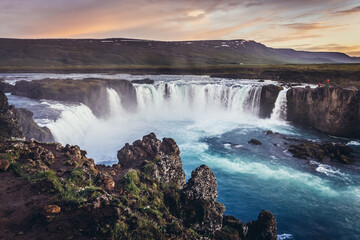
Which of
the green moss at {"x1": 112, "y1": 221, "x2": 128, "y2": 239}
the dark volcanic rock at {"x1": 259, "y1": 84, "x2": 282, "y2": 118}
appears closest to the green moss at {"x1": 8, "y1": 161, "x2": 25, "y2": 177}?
the green moss at {"x1": 112, "y1": 221, "x2": 128, "y2": 239}

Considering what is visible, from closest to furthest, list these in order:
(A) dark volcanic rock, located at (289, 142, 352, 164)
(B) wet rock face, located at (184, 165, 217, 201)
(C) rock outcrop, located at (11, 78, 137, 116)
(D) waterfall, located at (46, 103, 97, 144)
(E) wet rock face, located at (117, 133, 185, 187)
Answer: (B) wet rock face, located at (184, 165, 217, 201) → (E) wet rock face, located at (117, 133, 185, 187) → (D) waterfall, located at (46, 103, 97, 144) → (A) dark volcanic rock, located at (289, 142, 352, 164) → (C) rock outcrop, located at (11, 78, 137, 116)

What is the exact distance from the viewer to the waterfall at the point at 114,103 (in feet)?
151

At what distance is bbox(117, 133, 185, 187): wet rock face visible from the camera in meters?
13.7

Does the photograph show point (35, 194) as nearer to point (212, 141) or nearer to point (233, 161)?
point (233, 161)

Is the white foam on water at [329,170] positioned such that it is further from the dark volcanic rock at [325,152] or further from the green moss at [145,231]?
the green moss at [145,231]

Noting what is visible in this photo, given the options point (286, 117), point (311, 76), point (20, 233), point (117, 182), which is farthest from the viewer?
point (311, 76)

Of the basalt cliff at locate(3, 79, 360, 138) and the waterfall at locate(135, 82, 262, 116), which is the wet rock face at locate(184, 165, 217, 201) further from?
the waterfall at locate(135, 82, 262, 116)

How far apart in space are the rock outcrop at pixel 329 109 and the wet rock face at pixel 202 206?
29.5 metres

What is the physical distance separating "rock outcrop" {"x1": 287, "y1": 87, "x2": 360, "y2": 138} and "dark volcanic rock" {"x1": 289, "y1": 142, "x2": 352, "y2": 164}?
702cm

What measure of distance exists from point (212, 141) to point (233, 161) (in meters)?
6.85

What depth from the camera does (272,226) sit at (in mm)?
13234

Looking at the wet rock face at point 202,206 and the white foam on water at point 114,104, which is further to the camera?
the white foam on water at point 114,104

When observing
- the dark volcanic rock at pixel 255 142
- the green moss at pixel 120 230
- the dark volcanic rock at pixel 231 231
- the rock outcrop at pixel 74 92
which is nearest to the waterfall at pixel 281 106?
the dark volcanic rock at pixel 255 142

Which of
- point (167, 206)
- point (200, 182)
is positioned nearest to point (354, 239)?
point (200, 182)
